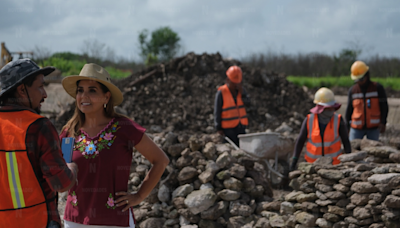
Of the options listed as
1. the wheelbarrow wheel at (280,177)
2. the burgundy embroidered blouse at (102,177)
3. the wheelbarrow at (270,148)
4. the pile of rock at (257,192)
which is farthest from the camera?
the wheelbarrow wheel at (280,177)

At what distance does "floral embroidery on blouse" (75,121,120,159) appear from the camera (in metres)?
2.31

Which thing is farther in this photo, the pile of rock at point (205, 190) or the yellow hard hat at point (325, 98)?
the yellow hard hat at point (325, 98)

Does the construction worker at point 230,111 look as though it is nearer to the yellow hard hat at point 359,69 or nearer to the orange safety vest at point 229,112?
the orange safety vest at point 229,112

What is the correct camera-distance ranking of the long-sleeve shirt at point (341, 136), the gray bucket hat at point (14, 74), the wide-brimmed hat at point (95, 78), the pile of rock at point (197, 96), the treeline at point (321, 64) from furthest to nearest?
the treeline at point (321, 64) → the pile of rock at point (197, 96) → the long-sleeve shirt at point (341, 136) → the wide-brimmed hat at point (95, 78) → the gray bucket hat at point (14, 74)

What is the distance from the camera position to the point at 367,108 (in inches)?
232

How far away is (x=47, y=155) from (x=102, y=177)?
0.50m

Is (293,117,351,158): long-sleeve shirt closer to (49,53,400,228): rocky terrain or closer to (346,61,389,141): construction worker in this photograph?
(49,53,400,228): rocky terrain

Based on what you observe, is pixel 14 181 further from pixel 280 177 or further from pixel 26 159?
pixel 280 177

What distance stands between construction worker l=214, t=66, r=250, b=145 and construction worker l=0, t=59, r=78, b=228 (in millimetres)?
4437

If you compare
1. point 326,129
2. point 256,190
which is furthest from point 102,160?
point 326,129

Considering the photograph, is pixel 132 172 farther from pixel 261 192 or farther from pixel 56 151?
pixel 56 151

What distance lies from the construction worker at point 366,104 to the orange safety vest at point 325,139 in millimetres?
1587

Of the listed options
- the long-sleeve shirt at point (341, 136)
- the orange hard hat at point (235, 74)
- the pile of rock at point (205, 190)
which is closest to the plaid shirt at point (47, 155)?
the pile of rock at point (205, 190)

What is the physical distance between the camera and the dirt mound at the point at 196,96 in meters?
12.0
